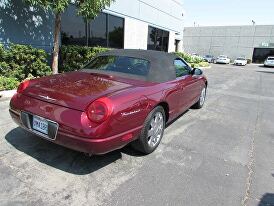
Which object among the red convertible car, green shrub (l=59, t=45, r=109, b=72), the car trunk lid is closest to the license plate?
the red convertible car

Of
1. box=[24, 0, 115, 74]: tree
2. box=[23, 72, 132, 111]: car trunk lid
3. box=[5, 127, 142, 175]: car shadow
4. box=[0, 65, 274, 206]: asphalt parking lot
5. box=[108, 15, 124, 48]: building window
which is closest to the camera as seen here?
box=[0, 65, 274, 206]: asphalt parking lot

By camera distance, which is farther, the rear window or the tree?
the tree

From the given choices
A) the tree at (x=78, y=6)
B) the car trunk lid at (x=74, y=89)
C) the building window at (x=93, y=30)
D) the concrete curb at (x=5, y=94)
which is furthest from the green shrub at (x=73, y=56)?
the car trunk lid at (x=74, y=89)

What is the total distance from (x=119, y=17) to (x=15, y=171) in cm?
1150

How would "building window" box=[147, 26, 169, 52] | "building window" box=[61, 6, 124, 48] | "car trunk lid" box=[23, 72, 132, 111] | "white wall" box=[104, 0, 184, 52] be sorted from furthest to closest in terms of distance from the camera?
"building window" box=[147, 26, 169, 52], "white wall" box=[104, 0, 184, 52], "building window" box=[61, 6, 124, 48], "car trunk lid" box=[23, 72, 132, 111]

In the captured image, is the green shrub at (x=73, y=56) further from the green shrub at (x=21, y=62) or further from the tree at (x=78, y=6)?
the green shrub at (x=21, y=62)

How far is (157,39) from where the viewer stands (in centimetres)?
1839

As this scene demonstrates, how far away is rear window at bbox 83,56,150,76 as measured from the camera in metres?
4.21

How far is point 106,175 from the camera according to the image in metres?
3.23

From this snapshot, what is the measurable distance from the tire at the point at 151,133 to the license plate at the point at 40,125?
122cm

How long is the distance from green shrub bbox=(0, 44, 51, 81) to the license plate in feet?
15.9

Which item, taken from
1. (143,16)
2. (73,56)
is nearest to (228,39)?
(143,16)

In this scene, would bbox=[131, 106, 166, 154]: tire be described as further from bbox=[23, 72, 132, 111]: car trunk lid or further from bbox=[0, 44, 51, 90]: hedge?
bbox=[0, 44, 51, 90]: hedge

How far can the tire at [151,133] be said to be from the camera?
11.8 feet
